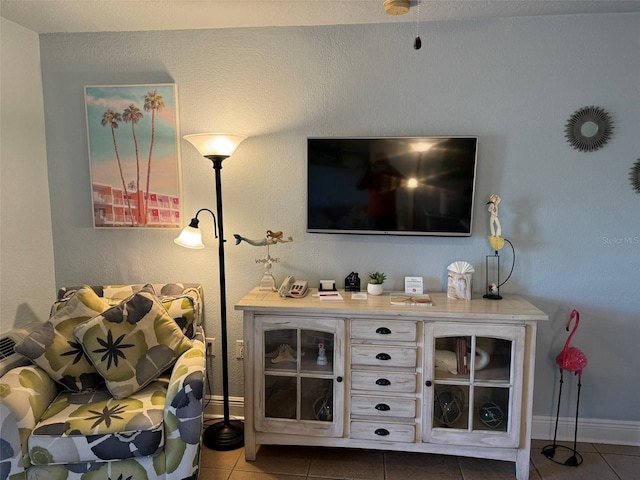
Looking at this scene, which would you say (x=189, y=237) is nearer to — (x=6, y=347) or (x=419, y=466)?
(x=6, y=347)

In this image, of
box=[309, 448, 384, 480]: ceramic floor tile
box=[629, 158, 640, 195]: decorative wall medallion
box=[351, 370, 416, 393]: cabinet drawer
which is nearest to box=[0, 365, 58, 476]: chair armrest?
box=[309, 448, 384, 480]: ceramic floor tile

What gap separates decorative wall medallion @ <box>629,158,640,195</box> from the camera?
89.9 inches

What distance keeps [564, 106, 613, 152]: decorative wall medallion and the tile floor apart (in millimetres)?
1657

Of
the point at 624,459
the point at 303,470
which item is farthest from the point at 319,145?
the point at 624,459

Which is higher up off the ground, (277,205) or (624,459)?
(277,205)

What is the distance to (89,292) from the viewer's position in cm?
217

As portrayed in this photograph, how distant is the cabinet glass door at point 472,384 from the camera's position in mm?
2062

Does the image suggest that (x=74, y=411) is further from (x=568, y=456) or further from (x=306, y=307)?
(x=568, y=456)

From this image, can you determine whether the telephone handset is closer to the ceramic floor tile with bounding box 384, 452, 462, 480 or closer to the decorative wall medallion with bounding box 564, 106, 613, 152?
the ceramic floor tile with bounding box 384, 452, 462, 480

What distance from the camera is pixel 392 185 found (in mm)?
2375

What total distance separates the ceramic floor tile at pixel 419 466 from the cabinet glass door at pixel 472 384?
0.19 m

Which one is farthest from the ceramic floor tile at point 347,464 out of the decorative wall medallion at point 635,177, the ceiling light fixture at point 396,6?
the ceiling light fixture at point 396,6

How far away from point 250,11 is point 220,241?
47.9 inches

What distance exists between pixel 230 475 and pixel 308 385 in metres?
0.58
